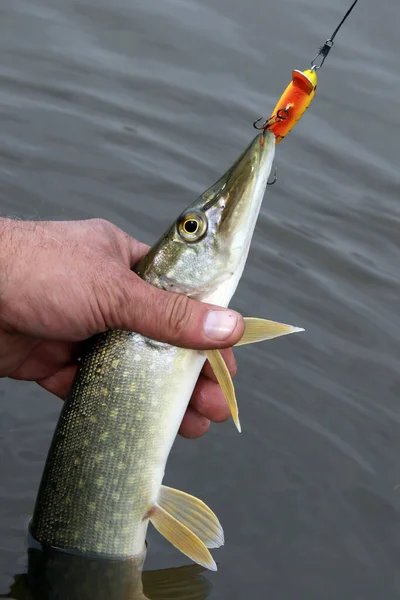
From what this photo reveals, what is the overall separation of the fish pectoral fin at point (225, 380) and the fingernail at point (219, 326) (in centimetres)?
11

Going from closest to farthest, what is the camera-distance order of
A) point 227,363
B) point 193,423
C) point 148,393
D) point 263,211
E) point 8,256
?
1. point 148,393
2. point 8,256
3. point 227,363
4. point 193,423
5. point 263,211

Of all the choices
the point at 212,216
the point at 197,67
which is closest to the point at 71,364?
the point at 212,216

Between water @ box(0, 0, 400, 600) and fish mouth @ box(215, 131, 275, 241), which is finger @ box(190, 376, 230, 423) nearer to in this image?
water @ box(0, 0, 400, 600)

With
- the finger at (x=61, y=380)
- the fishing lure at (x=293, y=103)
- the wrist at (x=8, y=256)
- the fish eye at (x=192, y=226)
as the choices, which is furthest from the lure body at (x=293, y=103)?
the finger at (x=61, y=380)

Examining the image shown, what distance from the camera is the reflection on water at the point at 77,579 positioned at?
3.62 metres

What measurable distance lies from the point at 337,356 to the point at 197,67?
3.86 meters

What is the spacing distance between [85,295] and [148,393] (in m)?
0.45

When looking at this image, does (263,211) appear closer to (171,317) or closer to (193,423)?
(193,423)

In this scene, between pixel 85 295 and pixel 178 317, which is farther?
pixel 85 295

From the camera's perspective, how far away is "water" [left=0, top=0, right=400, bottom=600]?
4.27 m

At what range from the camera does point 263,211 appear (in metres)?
6.61

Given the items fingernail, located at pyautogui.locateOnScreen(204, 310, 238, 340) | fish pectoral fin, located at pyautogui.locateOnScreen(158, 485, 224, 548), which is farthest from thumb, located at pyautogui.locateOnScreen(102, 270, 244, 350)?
fish pectoral fin, located at pyautogui.locateOnScreen(158, 485, 224, 548)

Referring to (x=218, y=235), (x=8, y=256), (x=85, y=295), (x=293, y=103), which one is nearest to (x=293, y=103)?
(x=293, y=103)

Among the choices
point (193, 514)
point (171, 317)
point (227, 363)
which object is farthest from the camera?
point (227, 363)
